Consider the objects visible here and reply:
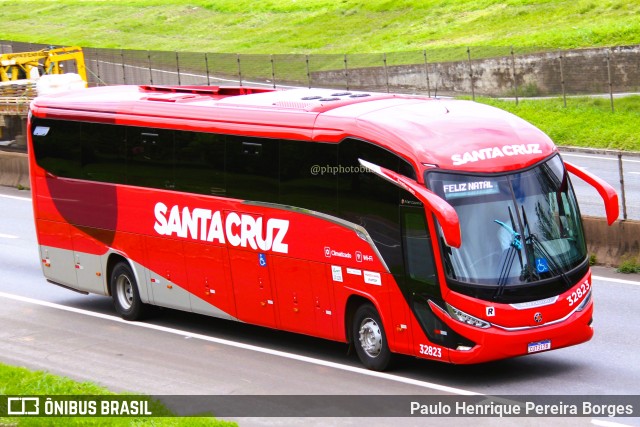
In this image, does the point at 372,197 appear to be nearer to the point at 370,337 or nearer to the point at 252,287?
the point at 370,337

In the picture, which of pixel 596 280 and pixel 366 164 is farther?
pixel 596 280

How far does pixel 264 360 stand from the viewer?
1568cm

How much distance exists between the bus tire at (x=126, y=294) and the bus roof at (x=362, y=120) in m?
2.33

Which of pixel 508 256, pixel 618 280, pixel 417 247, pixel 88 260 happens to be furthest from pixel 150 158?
pixel 618 280

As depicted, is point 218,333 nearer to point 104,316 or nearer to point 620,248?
point 104,316

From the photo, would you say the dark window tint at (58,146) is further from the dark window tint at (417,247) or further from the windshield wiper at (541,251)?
the windshield wiper at (541,251)

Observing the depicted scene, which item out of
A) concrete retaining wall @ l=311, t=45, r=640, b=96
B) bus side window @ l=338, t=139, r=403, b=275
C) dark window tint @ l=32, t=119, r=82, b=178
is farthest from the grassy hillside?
bus side window @ l=338, t=139, r=403, b=275

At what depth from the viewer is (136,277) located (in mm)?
18469

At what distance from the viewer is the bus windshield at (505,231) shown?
13398 millimetres

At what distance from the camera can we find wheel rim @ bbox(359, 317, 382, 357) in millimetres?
14516

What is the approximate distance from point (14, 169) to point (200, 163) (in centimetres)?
1926

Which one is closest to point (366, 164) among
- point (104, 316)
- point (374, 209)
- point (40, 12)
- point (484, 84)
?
point (374, 209)

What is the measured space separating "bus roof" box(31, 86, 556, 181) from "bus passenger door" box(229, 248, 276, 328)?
1.65 metres

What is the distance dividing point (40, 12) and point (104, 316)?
8014 centimetres
